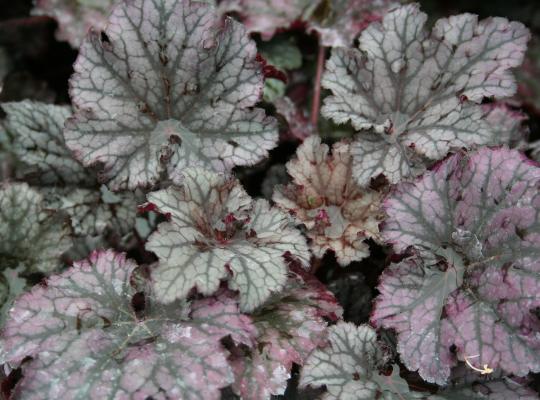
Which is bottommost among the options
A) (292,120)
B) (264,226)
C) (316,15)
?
(264,226)

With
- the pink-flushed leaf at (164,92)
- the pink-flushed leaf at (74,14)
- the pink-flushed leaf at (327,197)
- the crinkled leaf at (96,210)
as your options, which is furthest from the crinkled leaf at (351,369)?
the pink-flushed leaf at (74,14)

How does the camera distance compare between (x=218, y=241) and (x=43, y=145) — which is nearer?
(x=218, y=241)

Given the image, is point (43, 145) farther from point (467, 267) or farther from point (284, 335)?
point (467, 267)

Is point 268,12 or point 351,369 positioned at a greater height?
point 268,12

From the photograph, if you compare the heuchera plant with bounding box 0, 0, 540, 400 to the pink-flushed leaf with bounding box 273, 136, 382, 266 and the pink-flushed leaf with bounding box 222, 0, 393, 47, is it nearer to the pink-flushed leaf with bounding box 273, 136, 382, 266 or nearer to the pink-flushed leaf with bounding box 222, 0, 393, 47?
the pink-flushed leaf with bounding box 273, 136, 382, 266

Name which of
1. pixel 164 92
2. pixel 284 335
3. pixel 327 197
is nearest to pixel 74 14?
pixel 164 92

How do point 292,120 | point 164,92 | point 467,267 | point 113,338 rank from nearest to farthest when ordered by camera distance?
point 113,338
point 467,267
point 164,92
point 292,120
